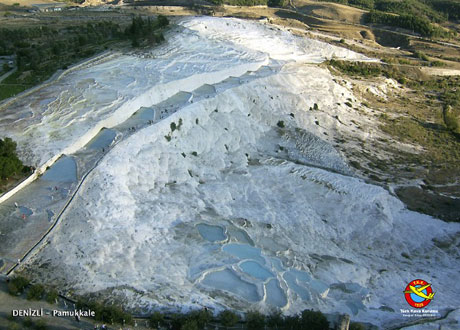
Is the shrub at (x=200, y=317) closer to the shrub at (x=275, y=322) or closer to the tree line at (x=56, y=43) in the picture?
the shrub at (x=275, y=322)

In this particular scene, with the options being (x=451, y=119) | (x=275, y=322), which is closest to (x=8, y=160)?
(x=275, y=322)

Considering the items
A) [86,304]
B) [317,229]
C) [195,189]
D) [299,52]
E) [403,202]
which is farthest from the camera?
[299,52]

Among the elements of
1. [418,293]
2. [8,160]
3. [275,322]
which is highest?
[8,160]

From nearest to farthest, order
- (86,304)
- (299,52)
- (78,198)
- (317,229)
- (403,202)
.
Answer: (86,304), (78,198), (317,229), (403,202), (299,52)

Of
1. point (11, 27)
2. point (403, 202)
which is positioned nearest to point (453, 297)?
point (403, 202)

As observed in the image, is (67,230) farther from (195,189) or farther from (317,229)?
(317,229)

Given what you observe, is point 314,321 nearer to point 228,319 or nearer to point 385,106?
point 228,319

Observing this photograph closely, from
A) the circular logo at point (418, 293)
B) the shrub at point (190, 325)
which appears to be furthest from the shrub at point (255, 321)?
the circular logo at point (418, 293)
